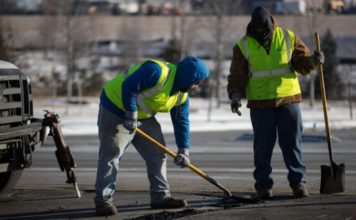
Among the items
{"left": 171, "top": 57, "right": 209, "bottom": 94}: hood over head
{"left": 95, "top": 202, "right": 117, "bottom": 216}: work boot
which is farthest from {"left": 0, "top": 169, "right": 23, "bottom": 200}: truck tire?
{"left": 171, "top": 57, "right": 209, "bottom": 94}: hood over head

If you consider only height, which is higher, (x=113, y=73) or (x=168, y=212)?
(x=168, y=212)

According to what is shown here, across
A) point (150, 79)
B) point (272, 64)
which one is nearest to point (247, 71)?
point (272, 64)

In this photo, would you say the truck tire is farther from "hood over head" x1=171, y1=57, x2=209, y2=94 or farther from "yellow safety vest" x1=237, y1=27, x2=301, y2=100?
"yellow safety vest" x1=237, y1=27, x2=301, y2=100

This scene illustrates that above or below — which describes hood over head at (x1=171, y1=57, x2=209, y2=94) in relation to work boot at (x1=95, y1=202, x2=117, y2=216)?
above

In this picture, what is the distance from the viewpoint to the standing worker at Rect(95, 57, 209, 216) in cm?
764

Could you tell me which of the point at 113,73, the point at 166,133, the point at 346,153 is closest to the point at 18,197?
the point at 346,153

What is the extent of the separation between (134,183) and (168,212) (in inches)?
95.8

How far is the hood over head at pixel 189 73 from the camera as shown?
769cm

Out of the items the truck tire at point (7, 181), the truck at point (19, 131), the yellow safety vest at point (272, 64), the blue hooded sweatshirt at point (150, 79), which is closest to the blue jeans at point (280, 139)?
the yellow safety vest at point (272, 64)

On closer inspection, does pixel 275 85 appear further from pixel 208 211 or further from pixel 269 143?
pixel 208 211

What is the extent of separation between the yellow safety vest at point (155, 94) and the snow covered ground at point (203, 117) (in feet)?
35.3

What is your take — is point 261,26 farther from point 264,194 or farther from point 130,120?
point 130,120

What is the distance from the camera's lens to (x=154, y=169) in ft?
27.1

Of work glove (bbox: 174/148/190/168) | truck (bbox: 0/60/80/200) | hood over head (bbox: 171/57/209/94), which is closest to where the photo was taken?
hood over head (bbox: 171/57/209/94)
